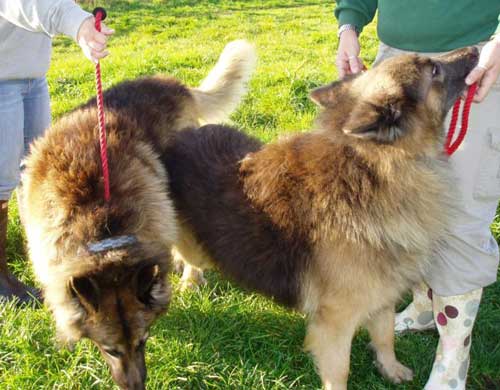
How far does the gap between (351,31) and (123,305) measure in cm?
216

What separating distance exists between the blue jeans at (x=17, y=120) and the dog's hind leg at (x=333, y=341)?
2.28 metres

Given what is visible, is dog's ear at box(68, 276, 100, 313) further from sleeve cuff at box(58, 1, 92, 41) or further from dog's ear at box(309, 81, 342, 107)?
dog's ear at box(309, 81, 342, 107)

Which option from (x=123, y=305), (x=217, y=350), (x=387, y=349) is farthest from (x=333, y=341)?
(x=123, y=305)

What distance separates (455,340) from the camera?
2.94 metres

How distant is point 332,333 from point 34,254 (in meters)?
1.83

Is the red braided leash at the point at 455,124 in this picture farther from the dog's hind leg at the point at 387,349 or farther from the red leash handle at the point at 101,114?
the red leash handle at the point at 101,114

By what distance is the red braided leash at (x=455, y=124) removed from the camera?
249 centimetres

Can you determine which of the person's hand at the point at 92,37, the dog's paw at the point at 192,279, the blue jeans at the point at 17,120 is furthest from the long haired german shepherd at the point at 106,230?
the dog's paw at the point at 192,279

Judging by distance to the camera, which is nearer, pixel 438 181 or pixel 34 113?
pixel 438 181

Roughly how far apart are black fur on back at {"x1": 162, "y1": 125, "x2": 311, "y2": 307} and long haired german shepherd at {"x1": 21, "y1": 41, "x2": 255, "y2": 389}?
0.16 meters

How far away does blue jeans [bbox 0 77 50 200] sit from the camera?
3.40m

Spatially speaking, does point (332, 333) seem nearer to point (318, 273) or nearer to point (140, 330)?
point (318, 273)

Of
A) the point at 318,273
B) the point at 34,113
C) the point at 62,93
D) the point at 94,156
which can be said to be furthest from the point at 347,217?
the point at 62,93

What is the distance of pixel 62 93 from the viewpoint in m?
7.26
